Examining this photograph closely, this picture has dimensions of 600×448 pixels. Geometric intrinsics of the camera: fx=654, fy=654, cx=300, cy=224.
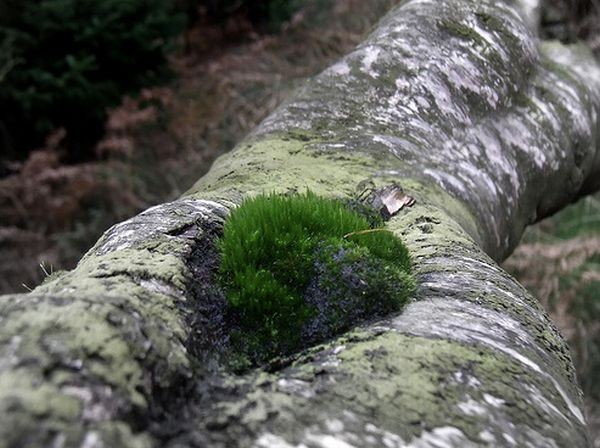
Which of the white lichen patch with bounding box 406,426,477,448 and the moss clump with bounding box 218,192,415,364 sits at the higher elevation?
the moss clump with bounding box 218,192,415,364

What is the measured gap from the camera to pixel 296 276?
104cm

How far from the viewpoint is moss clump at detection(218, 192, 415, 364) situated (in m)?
0.99

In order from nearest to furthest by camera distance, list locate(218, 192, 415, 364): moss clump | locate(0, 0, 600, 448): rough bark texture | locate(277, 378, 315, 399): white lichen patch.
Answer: locate(0, 0, 600, 448): rough bark texture, locate(277, 378, 315, 399): white lichen patch, locate(218, 192, 415, 364): moss clump

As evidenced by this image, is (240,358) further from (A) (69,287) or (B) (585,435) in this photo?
(B) (585,435)

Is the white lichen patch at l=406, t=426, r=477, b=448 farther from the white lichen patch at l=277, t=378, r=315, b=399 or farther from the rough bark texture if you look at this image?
the white lichen patch at l=277, t=378, r=315, b=399

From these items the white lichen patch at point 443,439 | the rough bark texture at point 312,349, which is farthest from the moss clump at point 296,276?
the white lichen patch at point 443,439

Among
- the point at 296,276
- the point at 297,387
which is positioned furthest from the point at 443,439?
the point at 296,276

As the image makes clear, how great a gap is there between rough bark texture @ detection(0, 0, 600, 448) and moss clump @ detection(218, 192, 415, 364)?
0.04 metres

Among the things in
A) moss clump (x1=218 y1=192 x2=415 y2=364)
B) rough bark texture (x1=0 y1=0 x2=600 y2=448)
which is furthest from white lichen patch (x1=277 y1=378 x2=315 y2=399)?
moss clump (x1=218 y1=192 x2=415 y2=364)

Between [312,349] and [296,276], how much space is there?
0.14 metres

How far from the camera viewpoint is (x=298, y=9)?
19.4 ft

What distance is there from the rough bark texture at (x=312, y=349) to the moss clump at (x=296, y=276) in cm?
4

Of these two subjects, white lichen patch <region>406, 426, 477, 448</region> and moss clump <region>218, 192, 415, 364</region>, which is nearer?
white lichen patch <region>406, 426, 477, 448</region>

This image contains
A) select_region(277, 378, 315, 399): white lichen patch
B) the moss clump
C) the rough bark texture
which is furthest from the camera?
the moss clump
